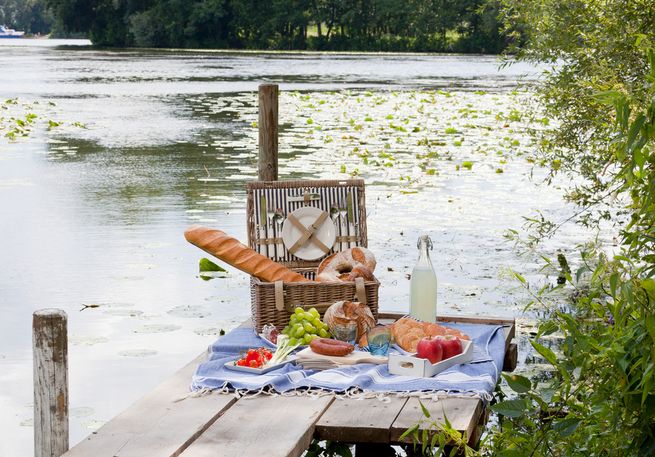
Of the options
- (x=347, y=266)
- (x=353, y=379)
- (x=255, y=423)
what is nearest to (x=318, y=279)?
(x=347, y=266)

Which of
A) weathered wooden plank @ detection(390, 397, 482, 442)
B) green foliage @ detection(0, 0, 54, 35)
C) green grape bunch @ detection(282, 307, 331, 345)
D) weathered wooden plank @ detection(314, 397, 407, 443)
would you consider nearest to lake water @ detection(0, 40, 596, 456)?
green grape bunch @ detection(282, 307, 331, 345)

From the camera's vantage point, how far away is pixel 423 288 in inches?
195

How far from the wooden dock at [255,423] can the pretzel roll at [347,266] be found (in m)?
1.17

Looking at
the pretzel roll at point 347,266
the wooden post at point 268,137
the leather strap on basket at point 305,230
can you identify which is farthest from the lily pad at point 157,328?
the pretzel roll at point 347,266

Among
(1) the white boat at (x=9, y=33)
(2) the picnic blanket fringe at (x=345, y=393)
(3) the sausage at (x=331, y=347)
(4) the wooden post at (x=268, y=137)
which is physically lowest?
(1) the white boat at (x=9, y=33)

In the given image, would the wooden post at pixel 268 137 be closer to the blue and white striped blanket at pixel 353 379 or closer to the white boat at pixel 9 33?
the blue and white striped blanket at pixel 353 379

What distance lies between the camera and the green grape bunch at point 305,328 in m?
4.59

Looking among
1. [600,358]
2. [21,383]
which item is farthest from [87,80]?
[600,358]

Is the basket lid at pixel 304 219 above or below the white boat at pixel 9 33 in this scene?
above

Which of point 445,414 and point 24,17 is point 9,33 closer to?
point 24,17

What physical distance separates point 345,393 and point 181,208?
6.74 m

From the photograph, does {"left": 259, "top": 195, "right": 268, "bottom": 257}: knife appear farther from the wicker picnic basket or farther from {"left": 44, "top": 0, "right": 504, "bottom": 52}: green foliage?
{"left": 44, "top": 0, "right": 504, "bottom": 52}: green foliage

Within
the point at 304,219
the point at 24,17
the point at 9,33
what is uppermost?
the point at 304,219

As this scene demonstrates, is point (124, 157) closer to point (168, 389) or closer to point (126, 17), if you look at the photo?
point (168, 389)
